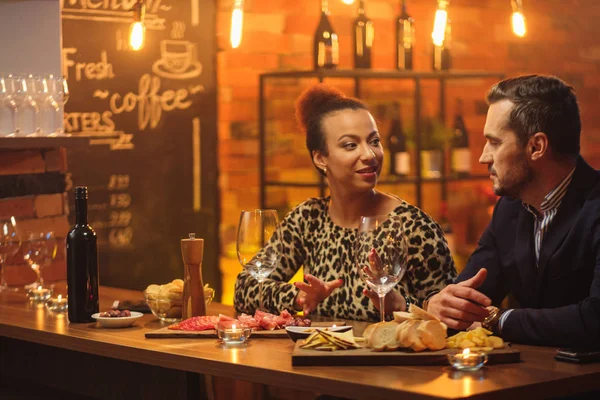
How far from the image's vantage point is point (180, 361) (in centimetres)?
230

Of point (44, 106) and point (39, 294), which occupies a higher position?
point (44, 106)

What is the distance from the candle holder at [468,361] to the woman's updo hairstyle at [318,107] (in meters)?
1.46

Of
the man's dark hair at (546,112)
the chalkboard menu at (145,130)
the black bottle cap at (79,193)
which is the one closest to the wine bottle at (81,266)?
the black bottle cap at (79,193)

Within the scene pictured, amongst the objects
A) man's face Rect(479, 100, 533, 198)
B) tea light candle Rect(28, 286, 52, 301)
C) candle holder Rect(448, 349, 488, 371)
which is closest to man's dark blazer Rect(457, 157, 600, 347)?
man's face Rect(479, 100, 533, 198)

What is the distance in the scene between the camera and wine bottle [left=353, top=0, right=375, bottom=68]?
5215 mm

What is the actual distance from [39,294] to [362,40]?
252 centimetres

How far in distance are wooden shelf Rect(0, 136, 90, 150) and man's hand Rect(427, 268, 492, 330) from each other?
1.86 meters

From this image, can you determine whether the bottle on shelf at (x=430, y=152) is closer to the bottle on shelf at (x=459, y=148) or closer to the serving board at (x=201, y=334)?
the bottle on shelf at (x=459, y=148)

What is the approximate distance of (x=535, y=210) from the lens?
269cm

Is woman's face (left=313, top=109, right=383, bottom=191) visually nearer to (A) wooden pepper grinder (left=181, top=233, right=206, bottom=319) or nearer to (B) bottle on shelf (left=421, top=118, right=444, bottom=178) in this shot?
(A) wooden pepper grinder (left=181, top=233, right=206, bottom=319)

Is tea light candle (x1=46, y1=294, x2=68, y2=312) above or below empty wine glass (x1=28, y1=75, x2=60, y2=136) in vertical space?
below

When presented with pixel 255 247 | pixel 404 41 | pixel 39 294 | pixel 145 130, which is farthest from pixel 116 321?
pixel 404 41

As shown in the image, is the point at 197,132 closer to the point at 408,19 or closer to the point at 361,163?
the point at 408,19

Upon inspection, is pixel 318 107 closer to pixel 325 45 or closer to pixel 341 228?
pixel 341 228
